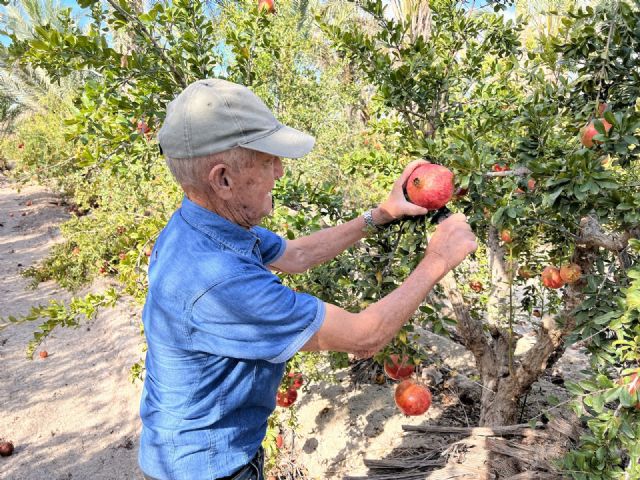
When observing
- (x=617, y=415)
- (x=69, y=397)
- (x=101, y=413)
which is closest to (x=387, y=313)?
(x=617, y=415)

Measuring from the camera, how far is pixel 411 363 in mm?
1982

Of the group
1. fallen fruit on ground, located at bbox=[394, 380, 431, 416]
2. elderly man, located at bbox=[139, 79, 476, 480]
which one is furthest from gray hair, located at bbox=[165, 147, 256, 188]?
fallen fruit on ground, located at bbox=[394, 380, 431, 416]

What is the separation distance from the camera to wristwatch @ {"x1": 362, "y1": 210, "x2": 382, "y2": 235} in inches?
76.3

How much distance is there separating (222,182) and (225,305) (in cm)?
35

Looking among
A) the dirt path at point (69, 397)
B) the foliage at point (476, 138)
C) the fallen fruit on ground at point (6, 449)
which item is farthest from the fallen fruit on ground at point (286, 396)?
the fallen fruit on ground at point (6, 449)

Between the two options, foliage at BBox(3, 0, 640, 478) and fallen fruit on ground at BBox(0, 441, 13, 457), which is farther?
fallen fruit on ground at BBox(0, 441, 13, 457)

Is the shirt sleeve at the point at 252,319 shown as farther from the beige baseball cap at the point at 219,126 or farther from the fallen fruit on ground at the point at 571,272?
the fallen fruit on ground at the point at 571,272

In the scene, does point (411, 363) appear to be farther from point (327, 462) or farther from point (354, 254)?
point (327, 462)

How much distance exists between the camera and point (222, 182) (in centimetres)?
135

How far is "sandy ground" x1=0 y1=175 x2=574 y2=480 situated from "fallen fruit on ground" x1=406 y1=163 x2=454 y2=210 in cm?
230

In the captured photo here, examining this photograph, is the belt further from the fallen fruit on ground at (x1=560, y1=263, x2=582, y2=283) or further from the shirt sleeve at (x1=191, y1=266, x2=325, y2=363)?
the fallen fruit on ground at (x1=560, y1=263, x2=582, y2=283)

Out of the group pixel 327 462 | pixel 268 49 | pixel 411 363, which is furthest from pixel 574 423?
pixel 268 49

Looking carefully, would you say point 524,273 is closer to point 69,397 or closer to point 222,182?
point 222,182

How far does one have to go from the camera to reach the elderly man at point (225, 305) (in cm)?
125
